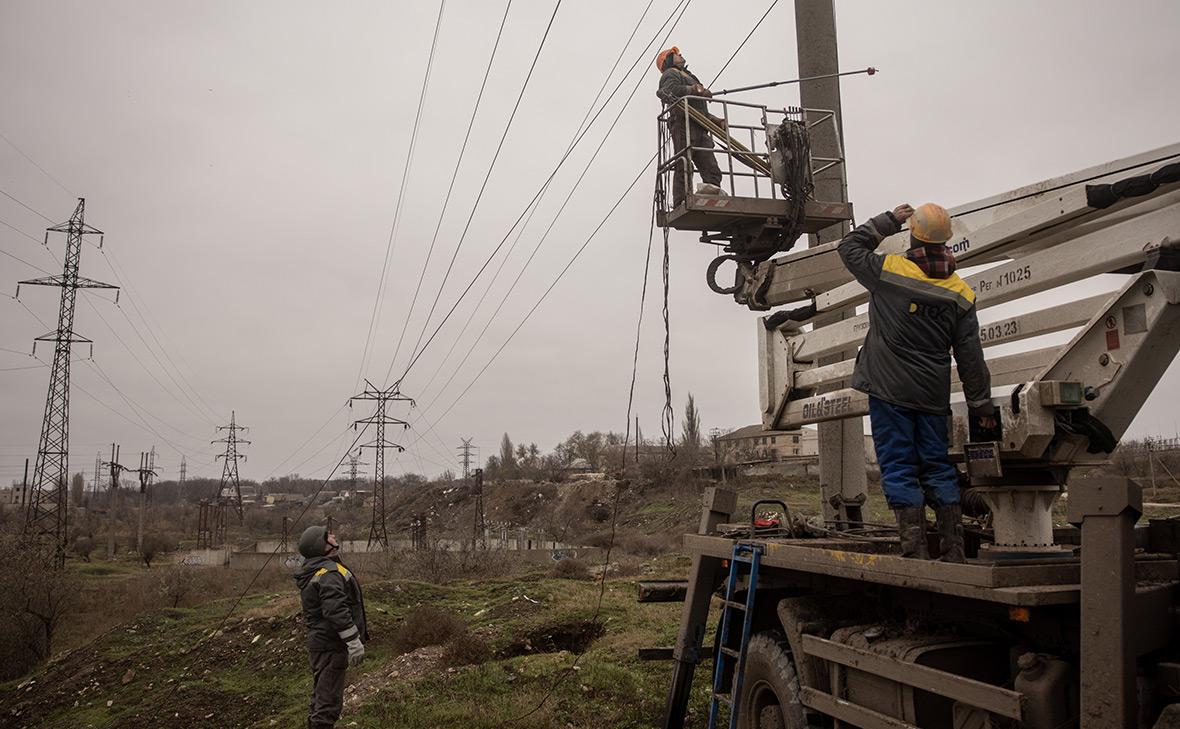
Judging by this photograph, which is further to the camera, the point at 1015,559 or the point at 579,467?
the point at 579,467

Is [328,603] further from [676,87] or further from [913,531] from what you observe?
[676,87]

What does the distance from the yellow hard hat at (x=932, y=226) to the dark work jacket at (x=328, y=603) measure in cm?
553

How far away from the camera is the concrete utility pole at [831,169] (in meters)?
8.84

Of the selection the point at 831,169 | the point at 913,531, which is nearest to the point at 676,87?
the point at 831,169

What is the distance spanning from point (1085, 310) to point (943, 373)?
821 millimetres

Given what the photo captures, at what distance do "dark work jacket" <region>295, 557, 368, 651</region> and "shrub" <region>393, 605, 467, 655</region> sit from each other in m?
5.11

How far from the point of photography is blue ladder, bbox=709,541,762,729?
5.44 m

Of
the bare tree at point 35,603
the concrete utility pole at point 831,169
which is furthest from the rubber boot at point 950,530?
the bare tree at point 35,603

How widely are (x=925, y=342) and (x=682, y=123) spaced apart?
4836 millimetres

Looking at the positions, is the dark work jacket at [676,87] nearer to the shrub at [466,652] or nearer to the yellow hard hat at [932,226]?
the yellow hard hat at [932,226]

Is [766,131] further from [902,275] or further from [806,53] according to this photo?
[902,275]

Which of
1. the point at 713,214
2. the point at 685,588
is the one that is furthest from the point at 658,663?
the point at 713,214

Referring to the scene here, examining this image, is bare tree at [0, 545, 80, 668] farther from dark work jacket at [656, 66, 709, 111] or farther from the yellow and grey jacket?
the yellow and grey jacket

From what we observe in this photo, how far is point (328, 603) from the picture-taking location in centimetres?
747
